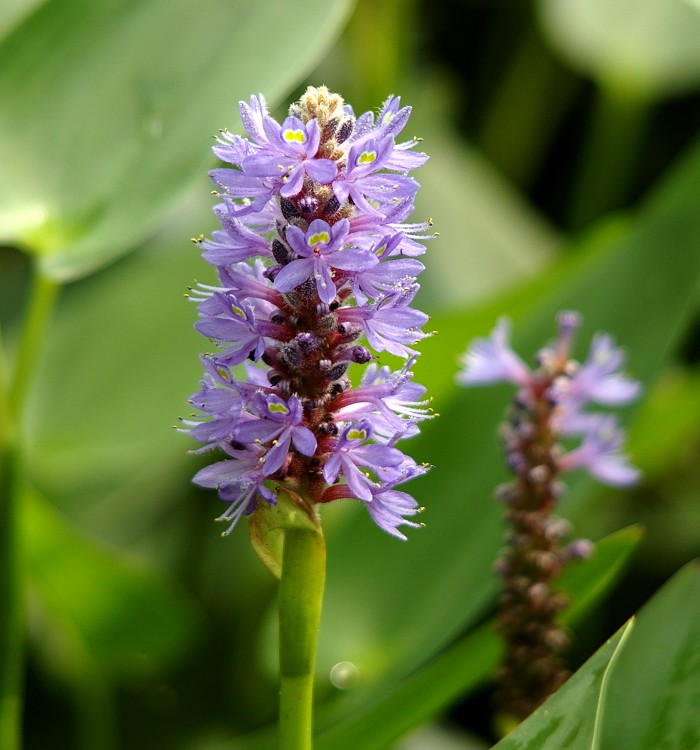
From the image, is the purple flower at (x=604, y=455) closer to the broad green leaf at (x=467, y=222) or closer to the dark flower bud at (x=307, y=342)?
the dark flower bud at (x=307, y=342)

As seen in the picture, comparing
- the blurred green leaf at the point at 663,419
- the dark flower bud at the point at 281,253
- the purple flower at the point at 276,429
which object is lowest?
the blurred green leaf at the point at 663,419

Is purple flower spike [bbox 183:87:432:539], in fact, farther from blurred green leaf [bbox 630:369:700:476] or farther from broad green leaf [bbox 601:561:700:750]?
blurred green leaf [bbox 630:369:700:476]

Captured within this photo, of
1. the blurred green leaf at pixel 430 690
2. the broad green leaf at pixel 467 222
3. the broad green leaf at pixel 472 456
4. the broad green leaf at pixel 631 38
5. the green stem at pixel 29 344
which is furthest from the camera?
the broad green leaf at pixel 631 38

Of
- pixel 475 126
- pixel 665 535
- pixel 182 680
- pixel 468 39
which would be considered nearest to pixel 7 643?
pixel 182 680

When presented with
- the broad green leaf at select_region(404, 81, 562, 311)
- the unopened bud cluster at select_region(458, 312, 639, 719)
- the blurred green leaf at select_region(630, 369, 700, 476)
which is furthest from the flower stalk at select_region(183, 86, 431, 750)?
the broad green leaf at select_region(404, 81, 562, 311)

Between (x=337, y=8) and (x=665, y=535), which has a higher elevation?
(x=337, y=8)

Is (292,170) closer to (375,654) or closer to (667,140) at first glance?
(375,654)

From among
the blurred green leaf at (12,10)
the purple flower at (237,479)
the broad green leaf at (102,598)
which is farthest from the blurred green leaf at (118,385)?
the purple flower at (237,479)
